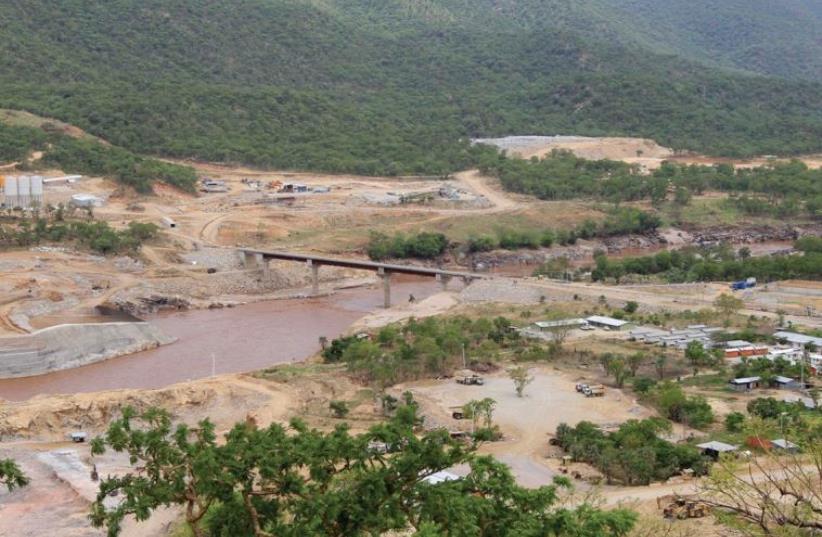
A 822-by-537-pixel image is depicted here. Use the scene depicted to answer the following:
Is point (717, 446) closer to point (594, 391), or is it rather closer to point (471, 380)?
point (594, 391)

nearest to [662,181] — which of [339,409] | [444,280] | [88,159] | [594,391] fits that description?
[444,280]

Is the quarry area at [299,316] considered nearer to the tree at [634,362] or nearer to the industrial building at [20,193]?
the tree at [634,362]

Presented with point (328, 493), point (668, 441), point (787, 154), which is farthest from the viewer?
point (787, 154)

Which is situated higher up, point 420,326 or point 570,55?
point 570,55

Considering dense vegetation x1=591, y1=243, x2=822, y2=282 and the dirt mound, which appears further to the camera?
dense vegetation x1=591, y1=243, x2=822, y2=282

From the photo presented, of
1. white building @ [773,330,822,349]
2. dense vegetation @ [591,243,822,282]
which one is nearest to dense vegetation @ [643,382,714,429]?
white building @ [773,330,822,349]

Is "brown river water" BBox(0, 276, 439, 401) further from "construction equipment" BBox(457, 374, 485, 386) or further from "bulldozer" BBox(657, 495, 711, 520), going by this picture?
"bulldozer" BBox(657, 495, 711, 520)

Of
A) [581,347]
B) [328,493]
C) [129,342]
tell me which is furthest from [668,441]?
[129,342]

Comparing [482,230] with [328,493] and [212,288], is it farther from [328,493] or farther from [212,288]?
[328,493]
